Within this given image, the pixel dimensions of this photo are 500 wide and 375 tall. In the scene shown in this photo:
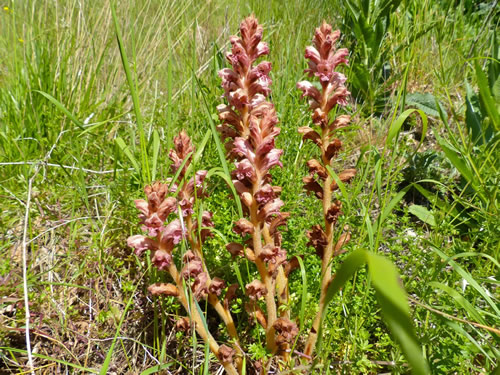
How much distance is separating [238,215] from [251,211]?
0.56 metres

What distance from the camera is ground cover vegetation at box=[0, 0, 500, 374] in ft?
4.44

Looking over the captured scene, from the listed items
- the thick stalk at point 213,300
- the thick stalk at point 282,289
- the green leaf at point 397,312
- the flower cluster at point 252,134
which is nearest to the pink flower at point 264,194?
the flower cluster at point 252,134

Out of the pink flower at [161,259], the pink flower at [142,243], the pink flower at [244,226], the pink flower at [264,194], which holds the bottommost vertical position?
the pink flower at [161,259]

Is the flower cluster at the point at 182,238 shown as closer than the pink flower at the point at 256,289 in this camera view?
Yes

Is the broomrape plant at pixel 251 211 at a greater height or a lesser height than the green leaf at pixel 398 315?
lesser

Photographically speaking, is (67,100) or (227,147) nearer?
(227,147)

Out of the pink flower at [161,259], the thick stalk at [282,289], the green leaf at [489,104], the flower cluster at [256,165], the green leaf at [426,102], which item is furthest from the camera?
the green leaf at [426,102]

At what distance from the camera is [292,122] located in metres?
2.55

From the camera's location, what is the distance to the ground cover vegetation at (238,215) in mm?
1353

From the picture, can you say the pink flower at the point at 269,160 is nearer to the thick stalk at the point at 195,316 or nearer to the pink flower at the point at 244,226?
the pink flower at the point at 244,226

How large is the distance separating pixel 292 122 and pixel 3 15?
263 cm

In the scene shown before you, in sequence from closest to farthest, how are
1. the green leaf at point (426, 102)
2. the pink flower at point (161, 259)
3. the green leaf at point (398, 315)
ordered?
the green leaf at point (398, 315), the pink flower at point (161, 259), the green leaf at point (426, 102)

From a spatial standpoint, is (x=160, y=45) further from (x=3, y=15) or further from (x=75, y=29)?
(x=3, y=15)

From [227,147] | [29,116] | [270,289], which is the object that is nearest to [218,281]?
[270,289]
